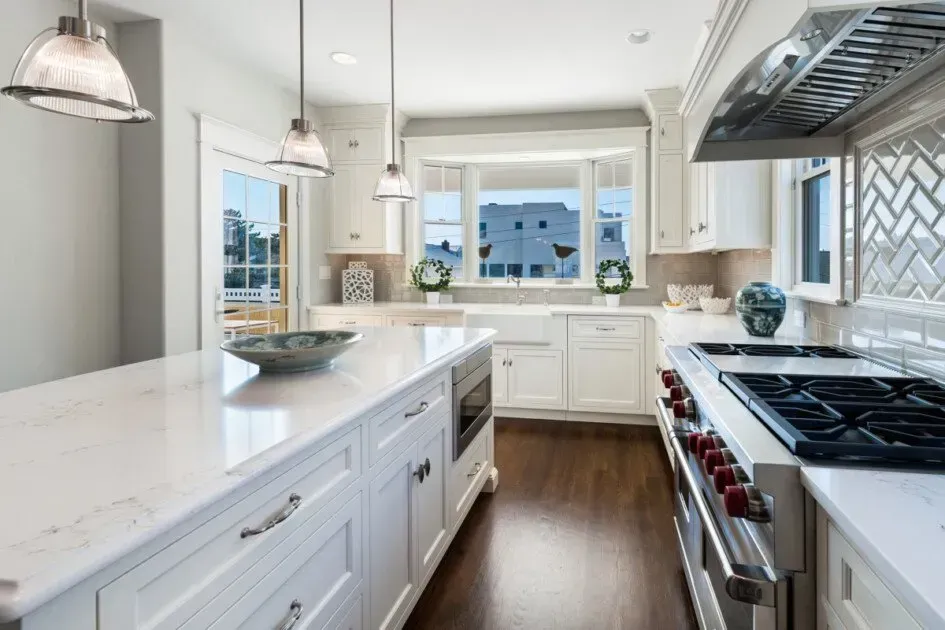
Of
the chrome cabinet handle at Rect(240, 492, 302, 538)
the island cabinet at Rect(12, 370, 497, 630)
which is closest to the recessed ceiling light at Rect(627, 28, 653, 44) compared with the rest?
the island cabinet at Rect(12, 370, 497, 630)

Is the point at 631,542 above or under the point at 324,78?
under

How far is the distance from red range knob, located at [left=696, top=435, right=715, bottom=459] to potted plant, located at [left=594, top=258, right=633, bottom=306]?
3271 millimetres

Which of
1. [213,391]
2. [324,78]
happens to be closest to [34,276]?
[213,391]

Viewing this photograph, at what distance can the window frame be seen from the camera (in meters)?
4.63

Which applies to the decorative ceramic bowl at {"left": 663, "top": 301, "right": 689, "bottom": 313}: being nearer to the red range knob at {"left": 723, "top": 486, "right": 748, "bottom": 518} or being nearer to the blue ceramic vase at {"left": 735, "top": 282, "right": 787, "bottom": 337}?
the blue ceramic vase at {"left": 735, "top": 282, "right": 787, "bottom": 337}

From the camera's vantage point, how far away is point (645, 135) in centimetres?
454

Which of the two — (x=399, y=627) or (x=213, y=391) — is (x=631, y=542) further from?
(x=213, y=391)

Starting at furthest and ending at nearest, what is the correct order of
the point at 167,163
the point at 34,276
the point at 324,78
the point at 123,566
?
the point at 324,78, the point at 167,163, the point at 34,276, the point at 123,566

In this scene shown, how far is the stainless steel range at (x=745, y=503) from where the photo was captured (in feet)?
2.93

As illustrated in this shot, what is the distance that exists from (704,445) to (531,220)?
158 inches

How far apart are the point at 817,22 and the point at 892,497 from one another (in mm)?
823

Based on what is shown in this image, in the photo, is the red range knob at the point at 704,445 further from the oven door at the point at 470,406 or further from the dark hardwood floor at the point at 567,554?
the oven door at the point at 470,406

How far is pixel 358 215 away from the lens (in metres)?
4.79

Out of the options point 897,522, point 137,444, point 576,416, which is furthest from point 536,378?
point 897,522
